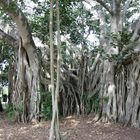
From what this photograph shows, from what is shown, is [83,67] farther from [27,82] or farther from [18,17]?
[18,17]

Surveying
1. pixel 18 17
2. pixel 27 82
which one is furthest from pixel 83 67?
pixel 18 17

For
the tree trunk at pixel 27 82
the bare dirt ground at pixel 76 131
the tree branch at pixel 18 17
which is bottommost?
the bare dirt ground at pixel 76 131

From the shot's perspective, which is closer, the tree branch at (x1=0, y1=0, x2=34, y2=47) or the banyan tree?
the tree branch at (x1=0, y1=0, x2=34, y2=47)

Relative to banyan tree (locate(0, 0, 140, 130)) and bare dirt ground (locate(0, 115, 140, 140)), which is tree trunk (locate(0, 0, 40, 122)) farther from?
bare dirt ground (locate(0, 115, 140, 140))

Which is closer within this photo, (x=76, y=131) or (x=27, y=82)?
(x=76, y=131)

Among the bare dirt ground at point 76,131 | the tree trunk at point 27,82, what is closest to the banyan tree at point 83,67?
the tree trunk at point 27,82

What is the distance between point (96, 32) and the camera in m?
10.6

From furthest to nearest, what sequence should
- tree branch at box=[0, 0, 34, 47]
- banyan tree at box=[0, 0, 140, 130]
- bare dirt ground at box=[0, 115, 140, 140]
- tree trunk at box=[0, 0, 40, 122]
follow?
tree trunk at box=[0, 0, 40, 122] < banyan tree at box=[0, 0, 140, 130] < tree branch at box=[0, 0, 34, 47] < bare dirt ground at box=[0, 115, 140, 140]

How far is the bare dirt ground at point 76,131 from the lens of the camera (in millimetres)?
6922

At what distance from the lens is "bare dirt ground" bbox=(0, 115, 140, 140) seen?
6.92 m

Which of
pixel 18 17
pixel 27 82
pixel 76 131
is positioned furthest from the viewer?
pixel 27 82

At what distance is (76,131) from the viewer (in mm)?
7305

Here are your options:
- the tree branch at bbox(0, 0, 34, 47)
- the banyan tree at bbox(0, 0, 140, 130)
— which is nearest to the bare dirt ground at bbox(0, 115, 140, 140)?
the banyan tree at bbox(0, 0, 140, 130)

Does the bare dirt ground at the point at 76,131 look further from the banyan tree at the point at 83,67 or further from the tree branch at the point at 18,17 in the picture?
the tree branch at the point at 18,17
